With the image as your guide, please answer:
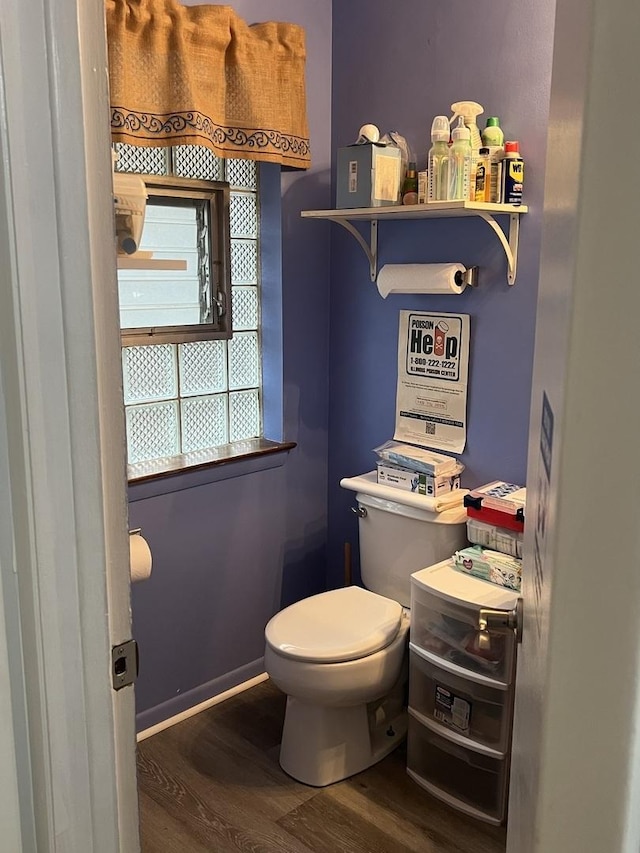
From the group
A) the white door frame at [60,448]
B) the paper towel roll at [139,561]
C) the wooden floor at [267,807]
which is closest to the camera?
the white door frame at [60,448]

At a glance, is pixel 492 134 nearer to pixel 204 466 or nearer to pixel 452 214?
pixel 452 214

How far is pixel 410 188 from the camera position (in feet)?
7.72

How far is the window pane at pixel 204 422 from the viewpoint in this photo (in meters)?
2.57

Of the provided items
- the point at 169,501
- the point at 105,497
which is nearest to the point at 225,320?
the point at 169,501

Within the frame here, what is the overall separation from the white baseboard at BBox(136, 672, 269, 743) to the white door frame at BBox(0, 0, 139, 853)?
1.48 m

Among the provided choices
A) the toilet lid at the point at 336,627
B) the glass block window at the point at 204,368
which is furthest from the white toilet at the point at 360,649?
the glass block window at the point at 204,368

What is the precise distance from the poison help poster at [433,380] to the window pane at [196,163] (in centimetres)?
76

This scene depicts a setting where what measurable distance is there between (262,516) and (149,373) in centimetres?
62

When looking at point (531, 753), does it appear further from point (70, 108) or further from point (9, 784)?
point (70, 108)

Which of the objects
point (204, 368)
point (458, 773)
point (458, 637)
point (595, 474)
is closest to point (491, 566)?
point (458, 637)

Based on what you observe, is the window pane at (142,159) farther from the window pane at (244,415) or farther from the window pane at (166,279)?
the window pane at (244,415)

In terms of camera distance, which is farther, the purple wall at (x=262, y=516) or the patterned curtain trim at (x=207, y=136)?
the purple wall at (x=262, y=516)

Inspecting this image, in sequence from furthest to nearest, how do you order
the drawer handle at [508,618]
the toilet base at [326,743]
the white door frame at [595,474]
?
→ the toilet base at [326,743] → the drawer handle at [508,618] → the white door frame at [595,474]

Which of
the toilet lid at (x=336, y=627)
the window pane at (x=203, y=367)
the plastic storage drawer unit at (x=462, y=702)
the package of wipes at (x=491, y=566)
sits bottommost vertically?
the plastic storage drawer unit at (x=462, y=702)
